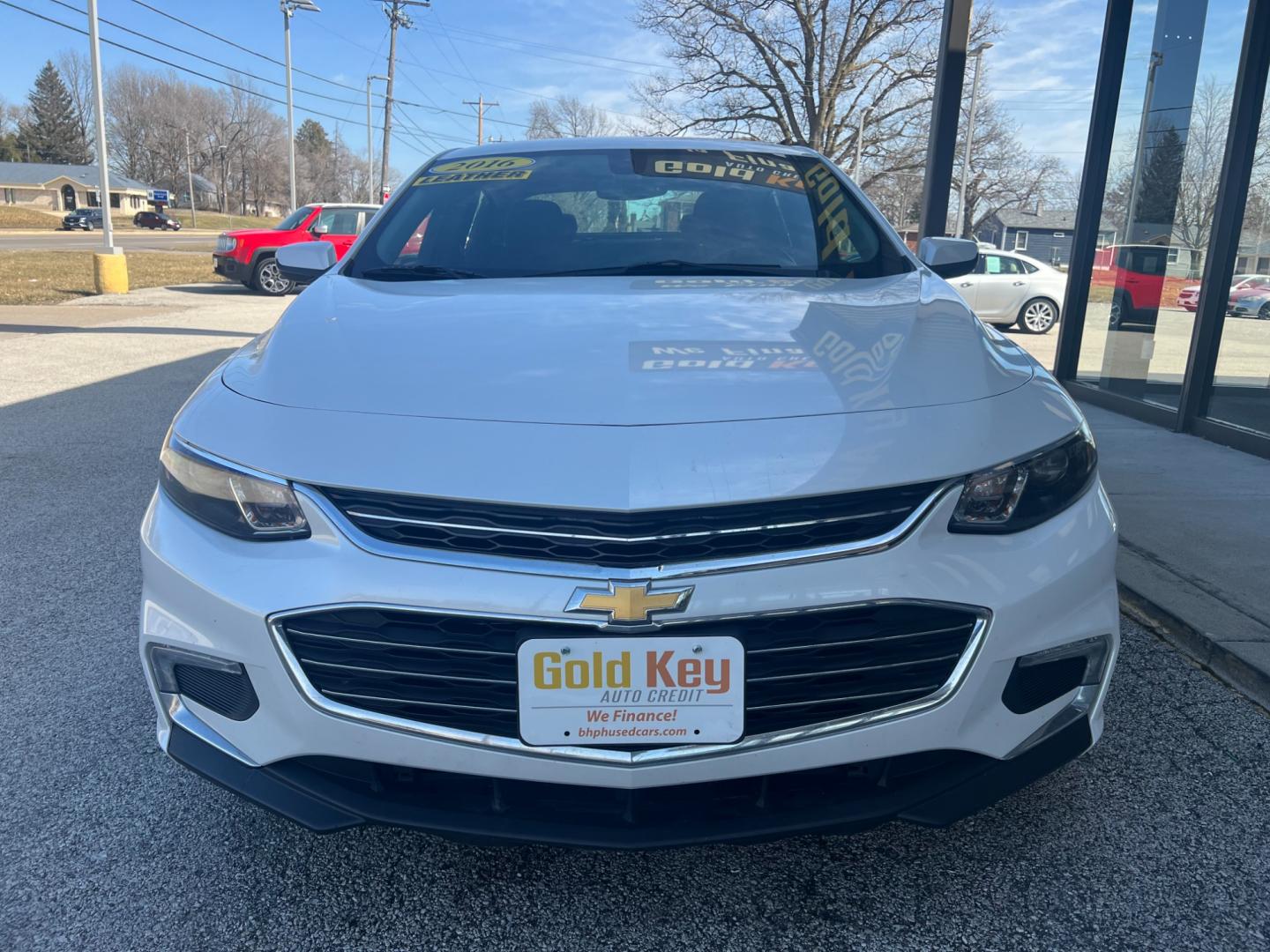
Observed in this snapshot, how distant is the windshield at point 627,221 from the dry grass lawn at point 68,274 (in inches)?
506

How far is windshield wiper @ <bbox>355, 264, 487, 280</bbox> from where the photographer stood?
8.72 ft

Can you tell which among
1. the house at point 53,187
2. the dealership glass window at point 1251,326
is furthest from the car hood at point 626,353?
the house at point 53,187

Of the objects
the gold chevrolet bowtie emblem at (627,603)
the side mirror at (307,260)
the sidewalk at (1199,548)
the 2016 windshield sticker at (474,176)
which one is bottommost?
the sidewalk at (1199,548)

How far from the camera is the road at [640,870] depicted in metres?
1.74

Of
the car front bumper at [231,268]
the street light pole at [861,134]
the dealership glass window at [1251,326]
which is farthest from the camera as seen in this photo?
the street light pole at [861,134]

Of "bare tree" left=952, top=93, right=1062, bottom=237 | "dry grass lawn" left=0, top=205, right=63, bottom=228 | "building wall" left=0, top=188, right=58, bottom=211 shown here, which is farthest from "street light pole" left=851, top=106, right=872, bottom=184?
"building wall" left=0, top=188, right=58, bottom=211

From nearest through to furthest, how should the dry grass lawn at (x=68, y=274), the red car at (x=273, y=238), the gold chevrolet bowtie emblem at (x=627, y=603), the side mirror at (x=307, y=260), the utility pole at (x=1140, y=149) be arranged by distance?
1. the gold chevrolet bowtie emblem at (x=627, y=603)
2. the side mirror at (x=307, y=260)
3. the utility pole at (x=1140, y=149)
4. the dry grass lawn at (x=68, y=274)
5. the red car at (x=273, y=238)

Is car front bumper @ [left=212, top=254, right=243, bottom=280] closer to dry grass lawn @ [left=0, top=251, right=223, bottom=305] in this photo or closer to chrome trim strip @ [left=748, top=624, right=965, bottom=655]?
dry grass lawn @ [left=0, top=251, right=223, bottom=305]

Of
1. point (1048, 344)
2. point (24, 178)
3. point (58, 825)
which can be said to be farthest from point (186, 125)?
point (58, 825)

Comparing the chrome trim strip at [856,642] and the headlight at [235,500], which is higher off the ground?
the headlight at [235,500]

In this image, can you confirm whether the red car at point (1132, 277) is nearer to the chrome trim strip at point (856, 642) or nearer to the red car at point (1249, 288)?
the red car at point (1249, 288)

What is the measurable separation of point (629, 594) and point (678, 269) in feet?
4.73

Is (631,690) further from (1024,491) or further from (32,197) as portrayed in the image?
(32,197)

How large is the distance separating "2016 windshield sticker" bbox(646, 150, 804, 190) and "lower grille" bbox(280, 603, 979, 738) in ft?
6.39
